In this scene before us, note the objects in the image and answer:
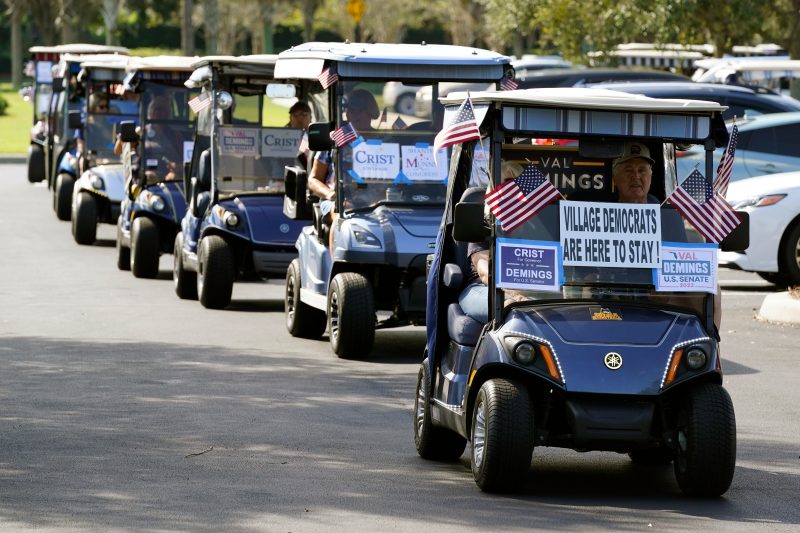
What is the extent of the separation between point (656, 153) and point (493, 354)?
172cm

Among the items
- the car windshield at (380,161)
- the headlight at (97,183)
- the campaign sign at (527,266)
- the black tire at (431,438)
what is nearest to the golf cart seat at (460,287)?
the black tire at (431,438)

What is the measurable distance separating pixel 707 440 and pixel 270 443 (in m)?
2.50

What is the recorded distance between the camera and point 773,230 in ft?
52.8

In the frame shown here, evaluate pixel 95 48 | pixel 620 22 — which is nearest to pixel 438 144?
pixel 620 22

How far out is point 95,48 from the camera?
3769 centimetres

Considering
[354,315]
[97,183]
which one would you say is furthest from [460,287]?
[97,183]

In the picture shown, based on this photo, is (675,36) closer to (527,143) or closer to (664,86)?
(664,86)

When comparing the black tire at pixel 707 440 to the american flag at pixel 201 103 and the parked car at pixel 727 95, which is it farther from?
the parked car at pixel 727 95

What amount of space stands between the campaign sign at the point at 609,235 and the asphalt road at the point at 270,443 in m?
1.02

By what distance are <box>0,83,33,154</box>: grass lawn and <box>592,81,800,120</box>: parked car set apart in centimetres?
2480

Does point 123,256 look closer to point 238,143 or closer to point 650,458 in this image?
point 238,143

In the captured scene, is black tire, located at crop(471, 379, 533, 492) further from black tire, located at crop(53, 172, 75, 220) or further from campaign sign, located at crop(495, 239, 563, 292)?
black tire, located at crop(53, 172, 75, 220)

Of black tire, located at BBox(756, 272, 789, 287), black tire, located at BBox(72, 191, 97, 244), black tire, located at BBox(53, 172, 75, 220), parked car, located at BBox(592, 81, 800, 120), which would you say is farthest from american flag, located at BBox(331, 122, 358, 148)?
black tire, located at BBox(53, 172, 75, 220)

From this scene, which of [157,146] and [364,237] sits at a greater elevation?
[157,146]
